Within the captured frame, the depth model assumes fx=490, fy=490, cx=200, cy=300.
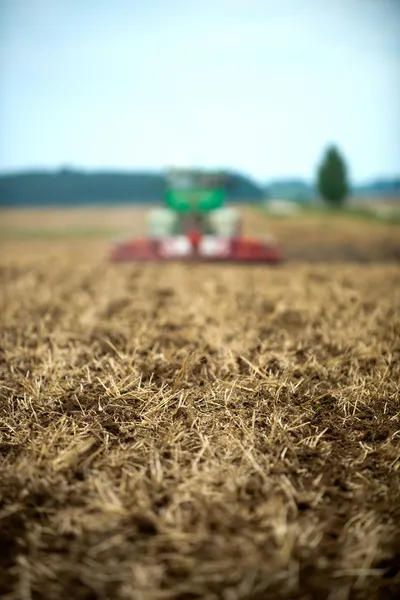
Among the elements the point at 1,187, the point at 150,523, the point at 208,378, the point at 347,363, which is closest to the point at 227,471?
the point at 150,523

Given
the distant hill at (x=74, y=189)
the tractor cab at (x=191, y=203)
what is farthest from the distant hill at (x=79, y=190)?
the tractor cab at (x=191, y=203)

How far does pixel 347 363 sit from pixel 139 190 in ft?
181

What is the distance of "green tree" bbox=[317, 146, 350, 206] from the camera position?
41.0 meters

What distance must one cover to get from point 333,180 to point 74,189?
88.8 feet

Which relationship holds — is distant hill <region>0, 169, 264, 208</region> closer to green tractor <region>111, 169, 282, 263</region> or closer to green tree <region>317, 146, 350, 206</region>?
green tree <region>317, 146, 350, 206</region>

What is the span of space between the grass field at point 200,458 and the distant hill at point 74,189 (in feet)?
145

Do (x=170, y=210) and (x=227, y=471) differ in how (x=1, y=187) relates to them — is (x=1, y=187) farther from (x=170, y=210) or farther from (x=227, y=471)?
(x=227, y=471)

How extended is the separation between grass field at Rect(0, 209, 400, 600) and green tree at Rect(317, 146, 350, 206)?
39.3m

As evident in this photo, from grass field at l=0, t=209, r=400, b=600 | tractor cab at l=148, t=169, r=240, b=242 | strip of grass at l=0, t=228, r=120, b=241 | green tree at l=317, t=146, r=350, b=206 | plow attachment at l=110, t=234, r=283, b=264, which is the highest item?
green tree at l=317, t=146, r=350, b=206

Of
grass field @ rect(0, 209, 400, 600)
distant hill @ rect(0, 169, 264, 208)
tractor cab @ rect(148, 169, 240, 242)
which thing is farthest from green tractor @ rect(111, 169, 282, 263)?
distant hill @ rect(0, 169, 264, 208)

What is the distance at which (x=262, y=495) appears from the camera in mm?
1514

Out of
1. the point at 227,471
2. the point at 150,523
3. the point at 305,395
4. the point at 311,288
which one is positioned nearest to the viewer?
the point at 150,523

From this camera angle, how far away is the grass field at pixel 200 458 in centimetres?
122

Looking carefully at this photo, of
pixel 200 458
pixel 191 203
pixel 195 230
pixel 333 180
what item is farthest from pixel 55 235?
pixel 333 180
